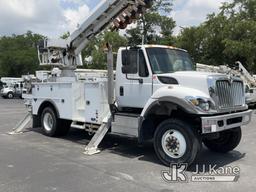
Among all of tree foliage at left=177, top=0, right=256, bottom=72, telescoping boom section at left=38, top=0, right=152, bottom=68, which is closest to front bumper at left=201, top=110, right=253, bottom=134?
telescoping boom section at left=38, top=0, right=152, bottom=68

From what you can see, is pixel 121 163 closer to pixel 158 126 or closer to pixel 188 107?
pixel 158 126

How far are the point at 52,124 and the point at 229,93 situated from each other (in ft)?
18.6

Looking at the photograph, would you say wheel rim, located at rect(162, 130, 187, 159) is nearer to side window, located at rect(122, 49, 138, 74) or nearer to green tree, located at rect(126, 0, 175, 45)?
side window, located at rect(122, 49, 138, 74)

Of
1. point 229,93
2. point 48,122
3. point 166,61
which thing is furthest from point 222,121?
point 48,122

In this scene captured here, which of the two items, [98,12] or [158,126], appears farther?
[98,12]

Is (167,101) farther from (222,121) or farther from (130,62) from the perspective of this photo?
(130,62)

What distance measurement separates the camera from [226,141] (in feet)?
30.1

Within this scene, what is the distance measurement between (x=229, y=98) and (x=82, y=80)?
4.29 m

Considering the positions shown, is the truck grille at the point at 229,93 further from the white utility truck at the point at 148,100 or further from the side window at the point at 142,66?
the side window at the point at 142,66

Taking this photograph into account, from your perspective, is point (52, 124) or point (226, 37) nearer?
point (52, 124)

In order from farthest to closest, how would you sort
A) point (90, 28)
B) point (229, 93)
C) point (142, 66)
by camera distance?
point (90, 28)
point (142, 66)
point (229, 93)

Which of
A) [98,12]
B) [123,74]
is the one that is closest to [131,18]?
[98,12]

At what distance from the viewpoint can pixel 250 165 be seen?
7969 mm

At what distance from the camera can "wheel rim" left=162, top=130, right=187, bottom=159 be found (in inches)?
301
